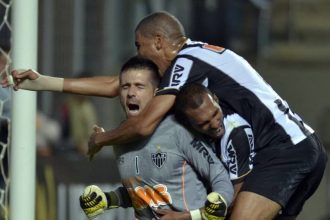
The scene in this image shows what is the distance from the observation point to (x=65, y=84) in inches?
283

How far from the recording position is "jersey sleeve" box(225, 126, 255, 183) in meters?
6.74

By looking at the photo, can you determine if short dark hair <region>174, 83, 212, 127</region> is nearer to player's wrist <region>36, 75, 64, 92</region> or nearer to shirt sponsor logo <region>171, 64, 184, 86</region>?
shirt sponsor logo <region>171, 64, 184, 86</region>

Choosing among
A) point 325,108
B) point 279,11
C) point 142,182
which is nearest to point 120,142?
point 142,182

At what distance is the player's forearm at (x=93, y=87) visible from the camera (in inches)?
284

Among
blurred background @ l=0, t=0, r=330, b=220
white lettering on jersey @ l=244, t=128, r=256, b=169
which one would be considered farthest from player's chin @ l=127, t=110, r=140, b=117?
blurred background @ l=0, t=0, r=330, b=220

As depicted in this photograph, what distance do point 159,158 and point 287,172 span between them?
698mm

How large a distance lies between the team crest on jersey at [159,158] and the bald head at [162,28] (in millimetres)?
606

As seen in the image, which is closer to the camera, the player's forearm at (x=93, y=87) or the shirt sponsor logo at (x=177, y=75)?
the shirt sponsor logo at (x=177, y=75)

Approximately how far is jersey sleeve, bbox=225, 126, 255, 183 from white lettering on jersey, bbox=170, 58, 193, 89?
0.36 meters

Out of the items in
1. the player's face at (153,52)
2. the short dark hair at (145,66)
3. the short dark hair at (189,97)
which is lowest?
the short dark hair at (189,97)

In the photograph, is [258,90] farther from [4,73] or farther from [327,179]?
[327,179]

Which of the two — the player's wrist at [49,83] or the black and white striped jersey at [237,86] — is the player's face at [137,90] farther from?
the player's wrist at [49,83]

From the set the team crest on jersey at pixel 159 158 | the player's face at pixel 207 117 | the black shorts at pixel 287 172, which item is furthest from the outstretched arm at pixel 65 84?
the black shorts at pixel 287 172

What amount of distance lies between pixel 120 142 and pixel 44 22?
9333mm
